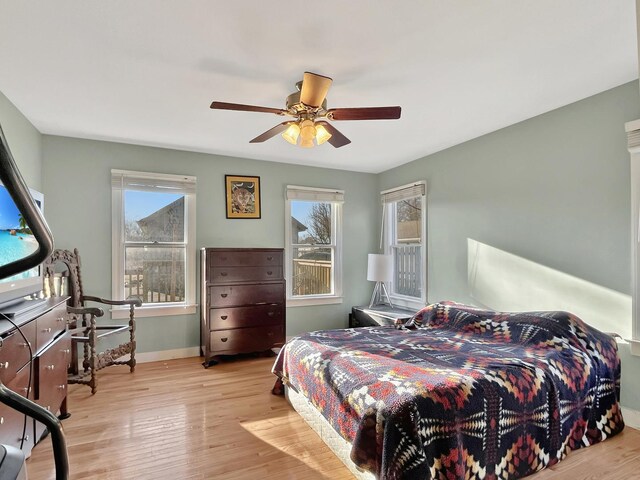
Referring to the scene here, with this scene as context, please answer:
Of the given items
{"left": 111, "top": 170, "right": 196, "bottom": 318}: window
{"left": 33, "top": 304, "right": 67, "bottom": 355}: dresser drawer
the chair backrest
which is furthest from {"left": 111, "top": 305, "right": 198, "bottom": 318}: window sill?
{"left": 33, "top": 304, "right": 67, "bottom": 355}: dresser drawer

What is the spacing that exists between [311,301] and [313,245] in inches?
29.3

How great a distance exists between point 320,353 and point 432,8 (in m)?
2.09

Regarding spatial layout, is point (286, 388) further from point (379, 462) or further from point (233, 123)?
point (233, 123)

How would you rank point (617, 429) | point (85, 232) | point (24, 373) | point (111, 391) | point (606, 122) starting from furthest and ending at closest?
point (85, 232), point (111, 391), point (606, 122), point (617, 429), point (24, 373)

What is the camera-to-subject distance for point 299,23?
6.22 feet

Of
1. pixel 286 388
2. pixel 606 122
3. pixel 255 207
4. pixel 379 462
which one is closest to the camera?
pixel 379 462

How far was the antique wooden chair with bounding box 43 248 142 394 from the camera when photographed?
10.3 feet

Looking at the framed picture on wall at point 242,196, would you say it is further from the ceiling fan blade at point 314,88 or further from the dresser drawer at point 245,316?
the ceiling fan blade at point 314,88

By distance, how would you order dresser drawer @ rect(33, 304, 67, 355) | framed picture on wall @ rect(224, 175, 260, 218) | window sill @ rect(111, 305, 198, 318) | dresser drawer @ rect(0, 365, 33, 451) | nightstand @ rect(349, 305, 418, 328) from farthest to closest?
framed picture on wall @ rect(224, 175, 260, 218) → nightstand @ rect(349, 305, 418, 328) → window sill @ rect(111, 305, 198, 318) → dresser drawer @ rect(33, 304, 67, 355) → dresser drawer @ rect(0, 365, 33, 451)

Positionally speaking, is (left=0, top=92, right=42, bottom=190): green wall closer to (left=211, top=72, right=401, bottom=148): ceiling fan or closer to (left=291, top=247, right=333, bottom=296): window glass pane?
(left=211, top=72, right=401, bottom=148): ceiling fan

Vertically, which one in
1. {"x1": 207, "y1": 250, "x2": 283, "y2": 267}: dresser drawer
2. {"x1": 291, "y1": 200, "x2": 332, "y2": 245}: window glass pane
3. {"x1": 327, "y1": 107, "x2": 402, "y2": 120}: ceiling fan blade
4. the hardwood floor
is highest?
Result: {"x1": 327, "y1": 107, "x2": 402, "y2": 120}: ceiling fan blade

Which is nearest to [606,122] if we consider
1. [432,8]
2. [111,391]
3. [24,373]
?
[432,8]

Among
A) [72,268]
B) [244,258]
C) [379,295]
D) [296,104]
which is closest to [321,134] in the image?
[296,104]

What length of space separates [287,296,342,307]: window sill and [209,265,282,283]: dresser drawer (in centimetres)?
59
